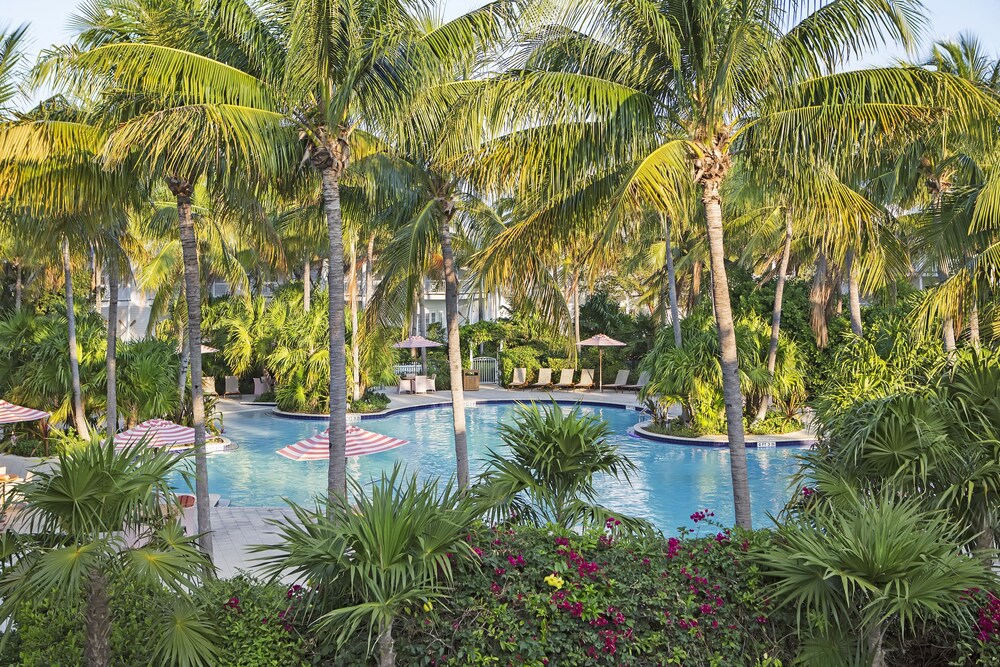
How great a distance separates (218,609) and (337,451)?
3.32 metres

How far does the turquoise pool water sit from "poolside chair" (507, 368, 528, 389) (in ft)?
22.0

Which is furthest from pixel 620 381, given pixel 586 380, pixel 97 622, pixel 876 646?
pixel 97 622

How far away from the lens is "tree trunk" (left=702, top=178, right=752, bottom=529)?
8266mm

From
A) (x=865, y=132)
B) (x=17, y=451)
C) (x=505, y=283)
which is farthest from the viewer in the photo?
(x=17, y=451)

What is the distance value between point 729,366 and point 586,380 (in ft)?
69.7

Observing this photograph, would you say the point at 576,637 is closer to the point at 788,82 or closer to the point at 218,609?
the point at 218,609

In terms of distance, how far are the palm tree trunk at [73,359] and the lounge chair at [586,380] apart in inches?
697

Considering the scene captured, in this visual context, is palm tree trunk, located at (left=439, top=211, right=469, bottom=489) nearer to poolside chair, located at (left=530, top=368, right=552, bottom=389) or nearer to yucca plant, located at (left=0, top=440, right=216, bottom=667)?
yucca plant, located at (left=0, top=440, right=216, bottom=667)

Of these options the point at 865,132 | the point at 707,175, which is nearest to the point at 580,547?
the point at 707,175

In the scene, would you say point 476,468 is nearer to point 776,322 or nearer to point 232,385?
point 776,322

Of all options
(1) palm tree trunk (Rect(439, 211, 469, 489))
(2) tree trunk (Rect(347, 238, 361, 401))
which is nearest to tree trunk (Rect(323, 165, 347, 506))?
(1) palm tree trunk (Rect(439, 211, 469, 489))

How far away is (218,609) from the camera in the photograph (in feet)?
18.7

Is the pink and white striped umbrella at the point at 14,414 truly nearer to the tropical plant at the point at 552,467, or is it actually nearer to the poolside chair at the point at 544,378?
the tropical plant at the point at 552,467

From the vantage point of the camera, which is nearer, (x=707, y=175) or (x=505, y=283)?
(x=707, y=175)
